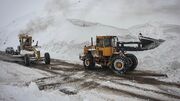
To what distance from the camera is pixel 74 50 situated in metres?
30.7

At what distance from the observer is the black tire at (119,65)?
13784mm

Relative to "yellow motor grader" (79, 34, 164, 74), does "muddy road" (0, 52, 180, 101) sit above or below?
below

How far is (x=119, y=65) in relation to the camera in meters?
14.1

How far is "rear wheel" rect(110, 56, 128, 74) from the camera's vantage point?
1378 cm

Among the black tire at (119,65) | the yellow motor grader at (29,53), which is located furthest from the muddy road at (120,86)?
the yellow motor grader at (29,53)

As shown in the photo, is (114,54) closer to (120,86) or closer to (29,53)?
(120,86)

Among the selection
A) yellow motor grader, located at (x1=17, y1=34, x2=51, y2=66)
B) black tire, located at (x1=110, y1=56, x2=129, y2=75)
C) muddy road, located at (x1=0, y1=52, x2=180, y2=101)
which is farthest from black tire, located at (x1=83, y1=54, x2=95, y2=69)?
yellow motor grader, located at (x1=17, y1=34, x2=51, y2=66)

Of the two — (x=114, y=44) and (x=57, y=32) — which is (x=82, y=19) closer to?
(x=57, y=32)

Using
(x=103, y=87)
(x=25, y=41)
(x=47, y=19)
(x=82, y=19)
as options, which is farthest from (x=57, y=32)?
(x=103, y=87)

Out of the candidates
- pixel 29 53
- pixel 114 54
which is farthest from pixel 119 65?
pixel 29 53

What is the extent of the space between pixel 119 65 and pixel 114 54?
1.22 m

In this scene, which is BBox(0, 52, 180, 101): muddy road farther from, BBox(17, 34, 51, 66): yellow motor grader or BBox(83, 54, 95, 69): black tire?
BBox(17, 34, 51, 66): yellow motor grader

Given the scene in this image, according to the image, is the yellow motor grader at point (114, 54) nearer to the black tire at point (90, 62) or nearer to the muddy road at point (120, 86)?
the black tire at point (90, 62)

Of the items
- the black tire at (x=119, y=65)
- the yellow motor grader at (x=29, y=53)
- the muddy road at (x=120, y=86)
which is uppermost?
the yellow motor grader at (x=29, y=53)
